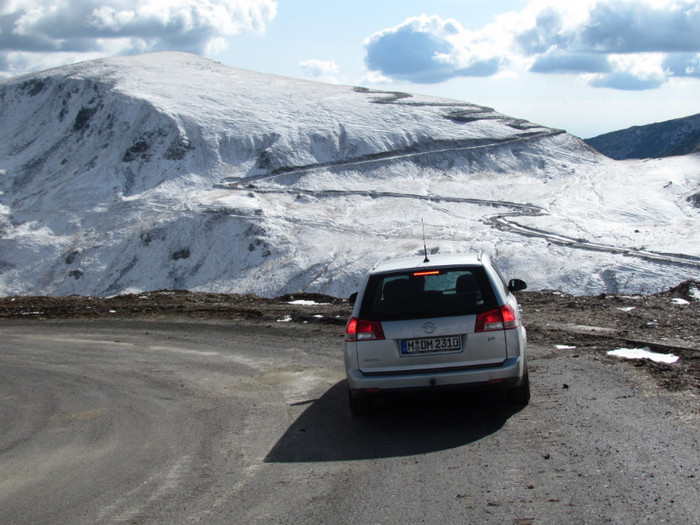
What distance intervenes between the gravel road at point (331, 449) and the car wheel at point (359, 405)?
3.7 inches

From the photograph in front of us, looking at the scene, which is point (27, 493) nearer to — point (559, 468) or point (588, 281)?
point (559, 468)

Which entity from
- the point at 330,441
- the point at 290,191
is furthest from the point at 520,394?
the point at 290,191

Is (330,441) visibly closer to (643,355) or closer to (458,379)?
(458,379)

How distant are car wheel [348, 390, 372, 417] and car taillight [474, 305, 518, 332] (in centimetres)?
137

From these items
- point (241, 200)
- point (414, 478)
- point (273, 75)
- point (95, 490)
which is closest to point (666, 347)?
point (414, 478)

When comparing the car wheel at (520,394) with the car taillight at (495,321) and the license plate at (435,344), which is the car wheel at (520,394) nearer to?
the car taillight at (495,321)

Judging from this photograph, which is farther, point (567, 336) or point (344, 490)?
point (567, 336)

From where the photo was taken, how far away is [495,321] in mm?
6832

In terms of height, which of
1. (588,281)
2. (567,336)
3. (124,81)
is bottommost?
(588,281)

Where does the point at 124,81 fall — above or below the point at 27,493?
above

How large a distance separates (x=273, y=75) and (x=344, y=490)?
91.4 m

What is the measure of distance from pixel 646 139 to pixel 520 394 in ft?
574

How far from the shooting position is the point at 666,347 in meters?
9.79

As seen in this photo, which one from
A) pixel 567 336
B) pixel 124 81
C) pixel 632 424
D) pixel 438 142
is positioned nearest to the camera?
pixel 632 424
